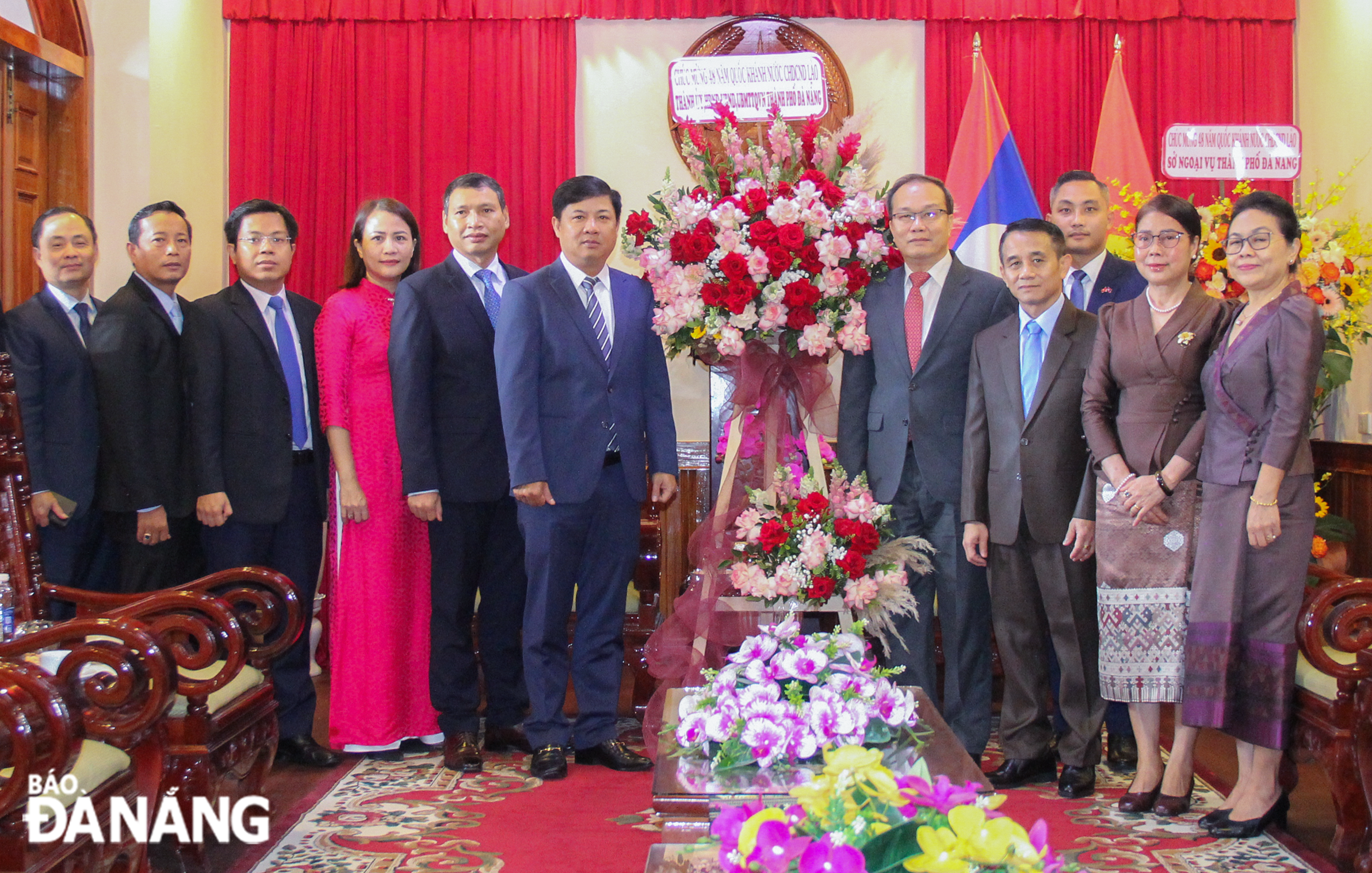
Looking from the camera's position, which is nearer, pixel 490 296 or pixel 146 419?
pixel 146 419

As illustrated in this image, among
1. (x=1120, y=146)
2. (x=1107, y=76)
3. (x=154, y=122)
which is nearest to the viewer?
(x=154, y=122)

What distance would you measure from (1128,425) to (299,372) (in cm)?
240

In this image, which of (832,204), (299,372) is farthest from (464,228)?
(832,204)

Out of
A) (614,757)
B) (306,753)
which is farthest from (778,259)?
(306,753)

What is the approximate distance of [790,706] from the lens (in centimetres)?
196

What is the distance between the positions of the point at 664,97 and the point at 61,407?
345 cm

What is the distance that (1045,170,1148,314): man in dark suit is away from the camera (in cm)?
→ 339

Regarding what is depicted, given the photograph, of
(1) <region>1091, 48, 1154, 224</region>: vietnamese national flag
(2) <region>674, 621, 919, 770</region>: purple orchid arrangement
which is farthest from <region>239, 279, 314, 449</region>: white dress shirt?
(1) <region>1091, 48, 1154, 224</region>: vietnamese national flag

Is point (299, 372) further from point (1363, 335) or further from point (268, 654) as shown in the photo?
point (1363, 335)

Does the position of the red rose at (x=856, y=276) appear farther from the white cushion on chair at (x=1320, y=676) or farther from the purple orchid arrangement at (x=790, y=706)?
the white cushion on chair at (x=1320, y=676)

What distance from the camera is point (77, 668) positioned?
1916 mm

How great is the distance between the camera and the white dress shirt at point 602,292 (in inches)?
126

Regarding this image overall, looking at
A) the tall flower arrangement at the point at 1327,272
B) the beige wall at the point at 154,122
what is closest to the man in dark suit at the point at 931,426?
the tall flower arrangement at the point at 1327,272

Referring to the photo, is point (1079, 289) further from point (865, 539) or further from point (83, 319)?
point (83, 319)
